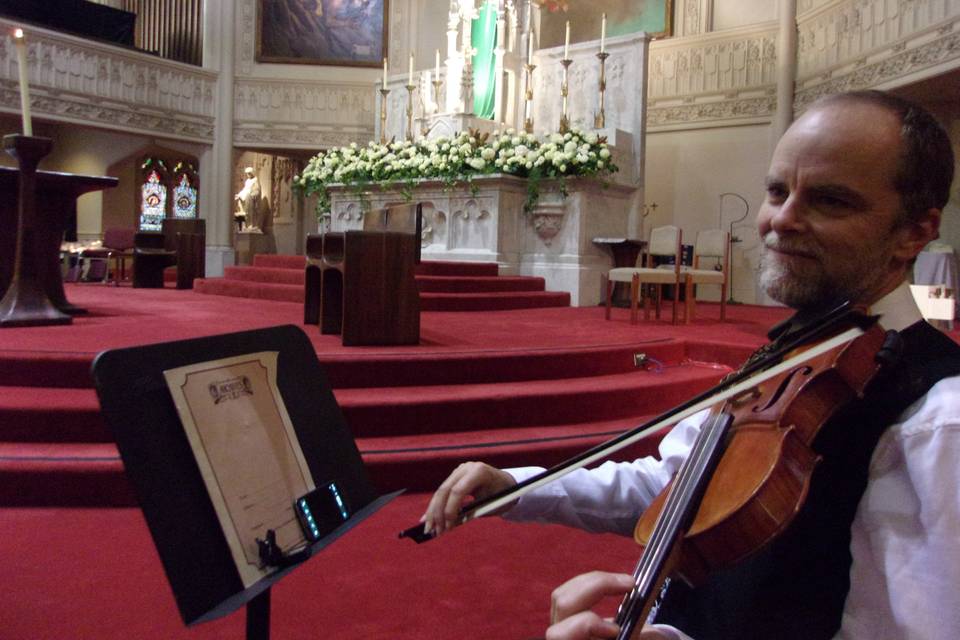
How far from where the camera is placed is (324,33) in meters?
12.3

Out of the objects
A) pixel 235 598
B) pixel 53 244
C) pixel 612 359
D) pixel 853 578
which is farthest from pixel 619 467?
pixel 53 244

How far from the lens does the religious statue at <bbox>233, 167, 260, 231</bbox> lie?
13117mm

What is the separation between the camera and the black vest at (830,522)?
80 centimetres

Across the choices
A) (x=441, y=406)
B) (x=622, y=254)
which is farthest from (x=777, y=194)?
(x=622, y=254)

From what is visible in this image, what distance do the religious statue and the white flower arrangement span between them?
5.52 metres

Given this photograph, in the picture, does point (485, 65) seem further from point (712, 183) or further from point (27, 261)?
point (27, 261)

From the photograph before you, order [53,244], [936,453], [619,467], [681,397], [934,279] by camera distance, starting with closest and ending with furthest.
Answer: [936,453] < [619,467] < [681,397] < [53,244] < [934,279]

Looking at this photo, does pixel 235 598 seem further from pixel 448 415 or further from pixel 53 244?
pixel 53 244

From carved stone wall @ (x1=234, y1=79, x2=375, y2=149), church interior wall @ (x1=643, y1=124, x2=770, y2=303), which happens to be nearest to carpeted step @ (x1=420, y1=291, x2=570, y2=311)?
church interior wall @ (x1=643, y1=124, x2=770, y2=303)

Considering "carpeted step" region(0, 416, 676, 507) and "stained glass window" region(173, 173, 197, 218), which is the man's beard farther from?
Answer: "stained glass window" region(173, 173, 197, 218)

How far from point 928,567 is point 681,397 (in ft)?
11.3

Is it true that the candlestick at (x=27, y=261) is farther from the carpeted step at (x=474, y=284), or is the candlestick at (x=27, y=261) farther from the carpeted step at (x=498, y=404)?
the carpeted step at (x=474, y=284)

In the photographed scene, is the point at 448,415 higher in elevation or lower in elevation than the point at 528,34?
lower

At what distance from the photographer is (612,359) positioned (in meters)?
4.15
